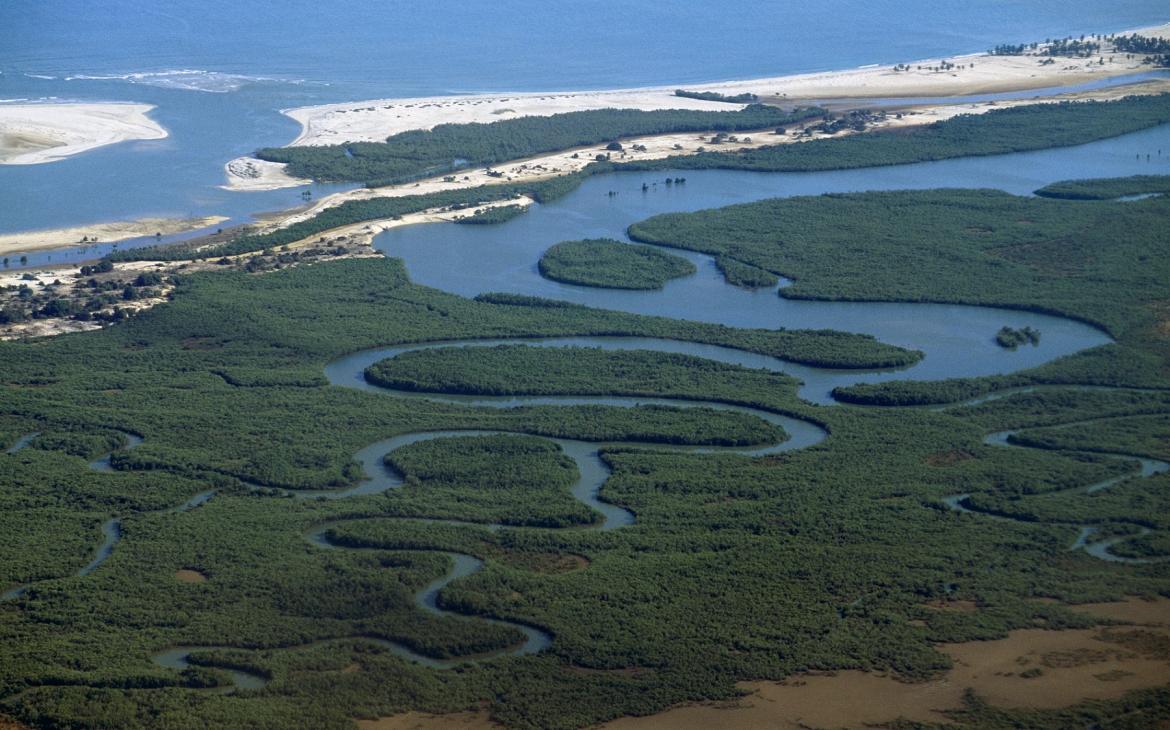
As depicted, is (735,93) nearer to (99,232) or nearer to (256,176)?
(256,176)

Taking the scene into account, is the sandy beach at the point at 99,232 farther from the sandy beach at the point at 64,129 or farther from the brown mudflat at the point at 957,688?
the brown mudflat at the point at 957,688

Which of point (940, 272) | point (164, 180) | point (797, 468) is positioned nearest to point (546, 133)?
point (164, 180)

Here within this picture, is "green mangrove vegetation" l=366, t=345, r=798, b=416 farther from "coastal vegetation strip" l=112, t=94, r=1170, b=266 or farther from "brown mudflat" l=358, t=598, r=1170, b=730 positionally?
"coastal vegetation strip" l=112, t=94, r=1170, b=266

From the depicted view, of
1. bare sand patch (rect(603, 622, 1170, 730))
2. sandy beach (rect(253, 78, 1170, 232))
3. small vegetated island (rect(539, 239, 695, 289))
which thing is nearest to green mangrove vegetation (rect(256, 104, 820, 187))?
sandy beach (rect(253, 78, 1170, 232))

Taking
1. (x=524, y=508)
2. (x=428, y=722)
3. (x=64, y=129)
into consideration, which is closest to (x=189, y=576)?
(x=524, y=508)

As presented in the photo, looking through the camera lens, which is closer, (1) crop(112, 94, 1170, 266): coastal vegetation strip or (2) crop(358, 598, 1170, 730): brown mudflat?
(2) crop(358, 598, 1170, 730): brown mudflat

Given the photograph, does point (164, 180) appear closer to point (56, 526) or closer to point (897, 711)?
point (56, 526)
